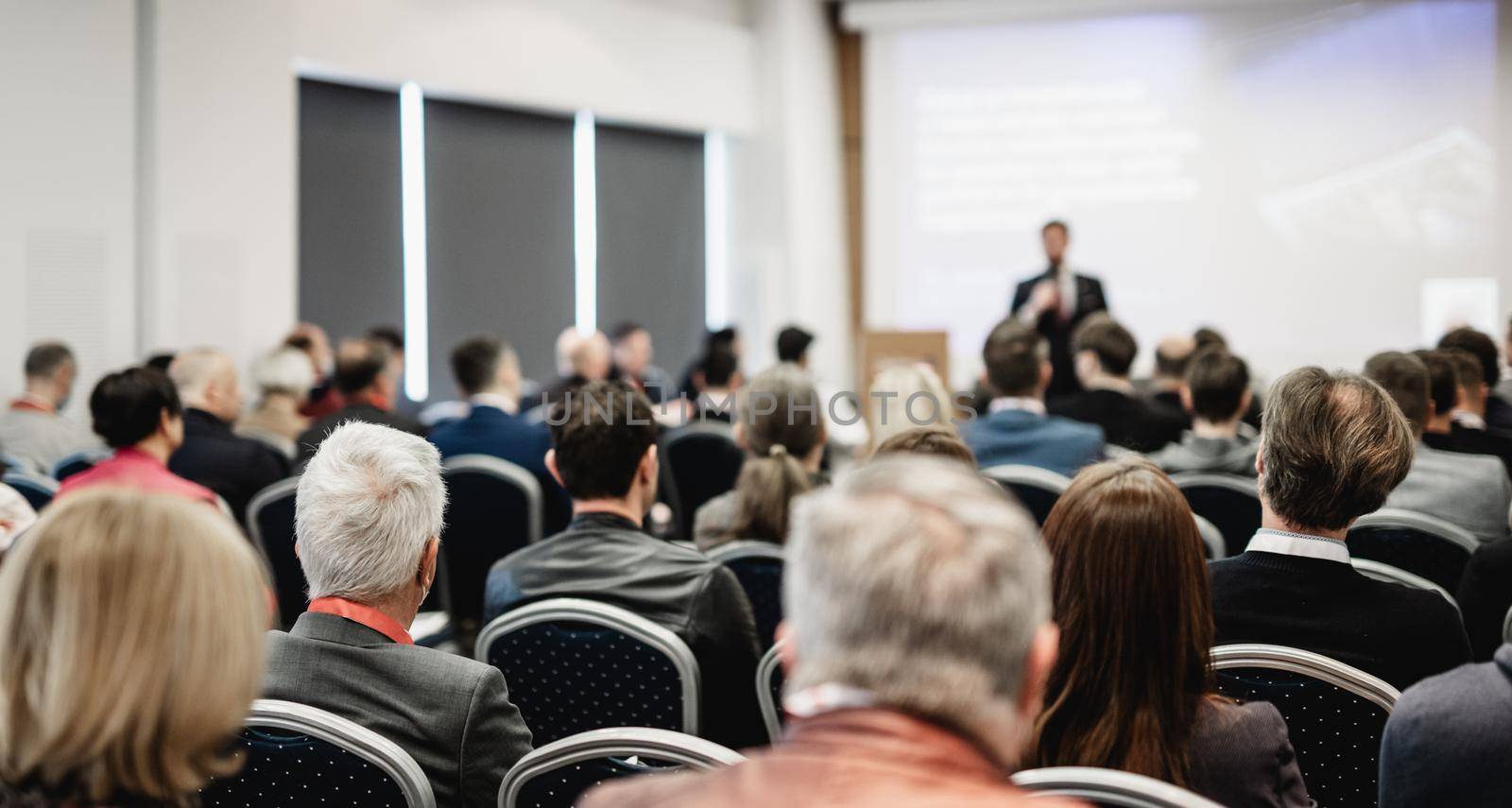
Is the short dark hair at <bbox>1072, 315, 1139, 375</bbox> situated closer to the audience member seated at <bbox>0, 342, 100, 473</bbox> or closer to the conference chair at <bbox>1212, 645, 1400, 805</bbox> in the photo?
the conference chair at <bbox>1212, 645, 1400, 805</bbox>

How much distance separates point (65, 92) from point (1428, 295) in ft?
28.3

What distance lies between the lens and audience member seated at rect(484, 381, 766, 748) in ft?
8.54

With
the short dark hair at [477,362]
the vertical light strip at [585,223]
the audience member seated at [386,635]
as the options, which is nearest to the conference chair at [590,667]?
the audience member seated at [386,635]

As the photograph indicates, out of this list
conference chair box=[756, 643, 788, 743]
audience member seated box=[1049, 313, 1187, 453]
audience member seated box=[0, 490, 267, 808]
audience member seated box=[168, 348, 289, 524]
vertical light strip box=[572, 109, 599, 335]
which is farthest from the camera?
vertical light strip box=[572, 109, 599, 335]

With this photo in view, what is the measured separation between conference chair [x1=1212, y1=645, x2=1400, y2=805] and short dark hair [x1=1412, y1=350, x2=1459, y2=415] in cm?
218

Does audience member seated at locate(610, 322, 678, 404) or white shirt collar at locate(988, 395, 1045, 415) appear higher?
audience member seated at locate(610, 322, 678, 404)

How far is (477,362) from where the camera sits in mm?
5344

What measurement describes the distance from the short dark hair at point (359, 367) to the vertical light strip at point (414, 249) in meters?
2.63

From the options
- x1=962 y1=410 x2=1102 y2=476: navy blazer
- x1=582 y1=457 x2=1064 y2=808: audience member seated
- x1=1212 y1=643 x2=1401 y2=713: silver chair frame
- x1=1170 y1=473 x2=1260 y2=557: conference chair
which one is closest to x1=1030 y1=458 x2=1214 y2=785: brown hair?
x1=1212 y1=643 x2=1401 y2=713: silver chair frame

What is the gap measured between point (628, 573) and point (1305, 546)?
1268 mm

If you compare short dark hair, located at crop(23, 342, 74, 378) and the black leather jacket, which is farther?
short dark hair, located at crop(23, 342, 74, 378)

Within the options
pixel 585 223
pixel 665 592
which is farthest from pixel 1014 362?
pixel 585 223

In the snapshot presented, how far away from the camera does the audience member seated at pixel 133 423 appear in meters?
3.38

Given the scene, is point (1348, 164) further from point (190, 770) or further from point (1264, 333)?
point (190, 770)
